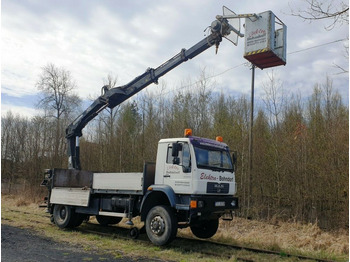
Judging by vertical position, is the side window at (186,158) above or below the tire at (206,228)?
above

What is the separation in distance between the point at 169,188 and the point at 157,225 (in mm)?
999

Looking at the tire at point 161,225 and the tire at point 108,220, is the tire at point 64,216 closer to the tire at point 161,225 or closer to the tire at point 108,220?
the tire at point 108,220

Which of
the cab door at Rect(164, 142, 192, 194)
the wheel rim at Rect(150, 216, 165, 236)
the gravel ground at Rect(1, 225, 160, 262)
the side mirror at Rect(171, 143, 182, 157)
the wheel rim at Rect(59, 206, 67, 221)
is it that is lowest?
the gravel ground at Rect(1, 225, 160, 262)

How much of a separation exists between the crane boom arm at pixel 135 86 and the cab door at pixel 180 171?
3.23 meters

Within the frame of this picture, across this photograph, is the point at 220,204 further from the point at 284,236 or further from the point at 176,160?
the point at 284,236

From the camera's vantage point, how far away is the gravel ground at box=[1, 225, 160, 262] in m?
6.79

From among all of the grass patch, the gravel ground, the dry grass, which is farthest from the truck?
the gravel ground

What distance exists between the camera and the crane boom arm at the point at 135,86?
9250 millimetres

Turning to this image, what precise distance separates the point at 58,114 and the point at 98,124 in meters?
8.49

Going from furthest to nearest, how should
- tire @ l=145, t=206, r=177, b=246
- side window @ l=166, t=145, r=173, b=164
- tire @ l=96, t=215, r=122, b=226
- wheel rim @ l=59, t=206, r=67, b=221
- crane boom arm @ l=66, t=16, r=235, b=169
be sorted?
tire @ l=96, t=215, r=122, b=226
wheel rim @ l=59, t=206, r=67, b=221
crane boom arm @ l=66, t=16, r=235, b=169
side window @ l=166, t=145, r=173, b=164
tire @ l=145, t=206, r=177, b=246

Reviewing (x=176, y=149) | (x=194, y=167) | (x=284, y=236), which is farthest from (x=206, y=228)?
(x=176, y=149)

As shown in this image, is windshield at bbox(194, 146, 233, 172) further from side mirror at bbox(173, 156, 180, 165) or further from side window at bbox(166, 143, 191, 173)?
side mirror at bbox(173, 156, 180, 165)

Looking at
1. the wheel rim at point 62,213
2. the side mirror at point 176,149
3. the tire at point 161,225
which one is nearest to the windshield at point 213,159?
the side mirror at point 176,149

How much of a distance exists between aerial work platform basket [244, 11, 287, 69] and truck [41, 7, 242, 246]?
2.12ft
